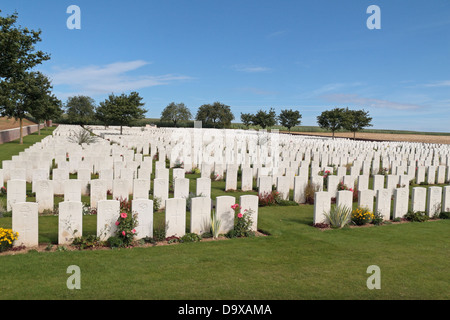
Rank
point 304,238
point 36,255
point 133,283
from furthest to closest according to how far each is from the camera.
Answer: point 304,238 < point 36,255 < point 133,283

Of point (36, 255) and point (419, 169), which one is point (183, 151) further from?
point (36, 255)

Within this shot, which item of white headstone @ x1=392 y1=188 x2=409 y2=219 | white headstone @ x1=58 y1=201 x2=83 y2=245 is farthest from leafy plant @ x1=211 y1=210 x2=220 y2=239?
white headstone @ x1=392 y1=188 x2=409 y2=219

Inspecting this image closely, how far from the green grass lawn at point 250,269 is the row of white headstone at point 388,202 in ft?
2.88

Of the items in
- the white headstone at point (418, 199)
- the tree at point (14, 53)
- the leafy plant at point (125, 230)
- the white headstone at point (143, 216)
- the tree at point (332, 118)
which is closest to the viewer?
the leafy plant at point (125, 230)

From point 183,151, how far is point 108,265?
15.0 metres

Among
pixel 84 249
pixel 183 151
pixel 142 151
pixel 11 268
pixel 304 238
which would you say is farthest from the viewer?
pixel 142 151

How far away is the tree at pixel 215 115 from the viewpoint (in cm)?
9269

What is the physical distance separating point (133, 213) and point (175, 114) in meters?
88.3

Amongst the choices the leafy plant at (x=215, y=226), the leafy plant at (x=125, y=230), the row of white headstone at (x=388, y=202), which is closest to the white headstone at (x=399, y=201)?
the row of white headstone at (x=388, y=202)

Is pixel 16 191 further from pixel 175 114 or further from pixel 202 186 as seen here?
pixel 175 114

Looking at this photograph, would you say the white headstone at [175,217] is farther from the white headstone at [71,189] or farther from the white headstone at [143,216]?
the white headstone at [71,189]

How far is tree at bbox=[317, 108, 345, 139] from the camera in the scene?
170ft
